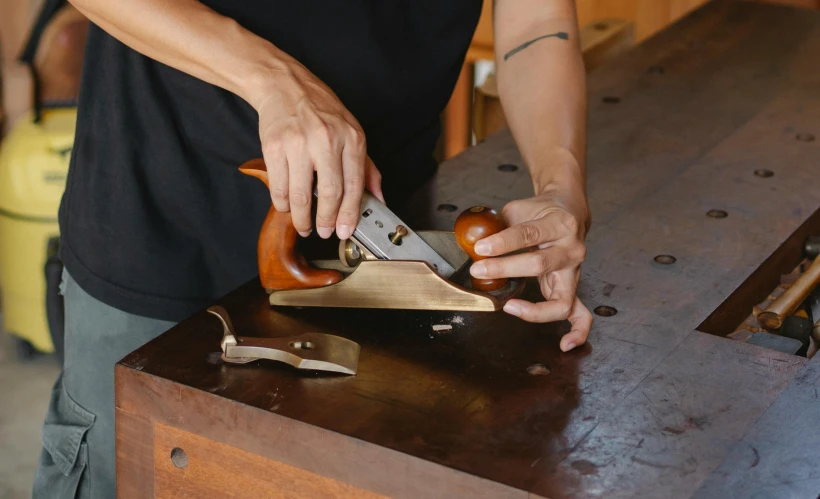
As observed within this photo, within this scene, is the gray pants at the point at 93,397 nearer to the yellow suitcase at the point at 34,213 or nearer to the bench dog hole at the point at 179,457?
the bench dog hole at the point at 179,457

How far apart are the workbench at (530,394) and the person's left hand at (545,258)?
0.12 feet

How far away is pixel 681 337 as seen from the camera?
Result: 1.12m

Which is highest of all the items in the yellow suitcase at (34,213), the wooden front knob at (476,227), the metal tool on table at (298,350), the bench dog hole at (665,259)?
the wooden front knob at (476,227)

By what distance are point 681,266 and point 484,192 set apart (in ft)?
1.17

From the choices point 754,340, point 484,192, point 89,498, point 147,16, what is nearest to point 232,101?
point 147,16

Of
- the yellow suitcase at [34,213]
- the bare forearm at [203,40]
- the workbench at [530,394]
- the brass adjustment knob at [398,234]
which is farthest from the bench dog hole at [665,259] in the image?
the yellow suitcase at [34,213]

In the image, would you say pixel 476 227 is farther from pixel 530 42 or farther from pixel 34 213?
pixel 34 213

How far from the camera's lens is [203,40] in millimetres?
1086

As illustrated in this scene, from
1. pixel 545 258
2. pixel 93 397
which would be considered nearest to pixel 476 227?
pixel 545 258

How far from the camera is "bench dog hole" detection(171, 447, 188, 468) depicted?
1049 millimetres

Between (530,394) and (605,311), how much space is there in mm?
219

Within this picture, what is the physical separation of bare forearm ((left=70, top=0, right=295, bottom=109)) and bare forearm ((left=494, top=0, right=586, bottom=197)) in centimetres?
39

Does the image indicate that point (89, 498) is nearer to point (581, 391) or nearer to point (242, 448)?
point (242, 448)

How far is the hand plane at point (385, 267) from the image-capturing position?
1103mm
